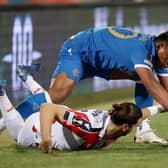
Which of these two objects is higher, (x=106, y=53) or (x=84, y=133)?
(x=106, y=53)

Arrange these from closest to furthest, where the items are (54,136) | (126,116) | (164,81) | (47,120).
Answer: (47,120), (126,116), (54,136), (164,81)

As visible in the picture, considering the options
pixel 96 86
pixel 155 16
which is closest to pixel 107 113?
pixel 96 86

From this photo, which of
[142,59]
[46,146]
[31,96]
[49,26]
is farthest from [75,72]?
[49,26]

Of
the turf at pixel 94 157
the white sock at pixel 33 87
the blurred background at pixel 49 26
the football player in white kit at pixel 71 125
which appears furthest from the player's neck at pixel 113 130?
the blurred background at pixel 49 26

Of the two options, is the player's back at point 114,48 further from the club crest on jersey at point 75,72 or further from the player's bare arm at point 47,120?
the player's bare arm at point 47,120

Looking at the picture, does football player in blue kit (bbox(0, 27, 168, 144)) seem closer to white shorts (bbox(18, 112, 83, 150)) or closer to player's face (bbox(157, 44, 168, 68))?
player's face (bbox(157, 44, 168, 68))

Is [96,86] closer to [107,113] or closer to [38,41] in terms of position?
[38,41]

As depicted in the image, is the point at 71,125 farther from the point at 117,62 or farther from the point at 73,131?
the point at 117,62

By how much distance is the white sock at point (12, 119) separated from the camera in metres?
6.30

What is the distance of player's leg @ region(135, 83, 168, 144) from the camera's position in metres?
6.71

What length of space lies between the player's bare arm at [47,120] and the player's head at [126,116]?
41 centimetres

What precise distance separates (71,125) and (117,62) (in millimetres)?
898

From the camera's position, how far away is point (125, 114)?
5.76 meters

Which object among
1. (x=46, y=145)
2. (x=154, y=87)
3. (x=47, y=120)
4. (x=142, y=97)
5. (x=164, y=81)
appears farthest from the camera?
(x=142, y=97)
